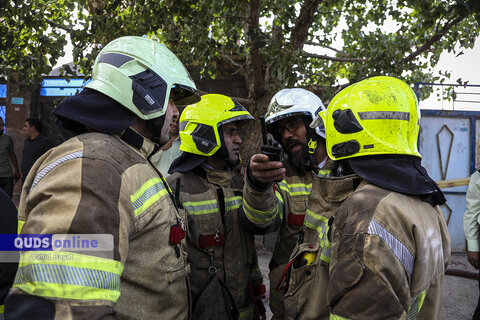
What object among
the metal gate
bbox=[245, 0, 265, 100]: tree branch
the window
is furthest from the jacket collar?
the window

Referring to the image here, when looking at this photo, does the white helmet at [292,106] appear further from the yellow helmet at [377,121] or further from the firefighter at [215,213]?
the yellow helmet at [377,121]

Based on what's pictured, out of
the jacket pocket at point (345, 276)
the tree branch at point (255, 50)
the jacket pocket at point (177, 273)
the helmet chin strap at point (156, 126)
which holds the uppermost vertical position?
the tree branch at point (255, 50)

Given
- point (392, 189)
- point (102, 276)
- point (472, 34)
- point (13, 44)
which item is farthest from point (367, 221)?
point (472, 34)

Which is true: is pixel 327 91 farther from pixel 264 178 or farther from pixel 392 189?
pixel 392 189

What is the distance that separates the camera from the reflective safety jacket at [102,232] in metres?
1.08

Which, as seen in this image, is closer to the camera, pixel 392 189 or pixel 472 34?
pixel 392 189

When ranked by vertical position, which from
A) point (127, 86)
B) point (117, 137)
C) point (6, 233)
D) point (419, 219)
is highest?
point (127, 86)

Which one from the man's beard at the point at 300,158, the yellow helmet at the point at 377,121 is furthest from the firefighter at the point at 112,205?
the man's beard at the point at 300,158

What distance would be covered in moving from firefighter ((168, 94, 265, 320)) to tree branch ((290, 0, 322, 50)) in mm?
3292

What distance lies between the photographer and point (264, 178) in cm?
235

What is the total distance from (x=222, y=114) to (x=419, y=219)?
74.7 inches

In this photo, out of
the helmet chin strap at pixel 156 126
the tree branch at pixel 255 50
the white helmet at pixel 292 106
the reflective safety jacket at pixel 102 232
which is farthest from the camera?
the tree branch at pixel 255 50

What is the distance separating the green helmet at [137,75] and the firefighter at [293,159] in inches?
52.4

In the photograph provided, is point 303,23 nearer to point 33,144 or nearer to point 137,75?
point 137,75
